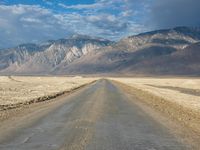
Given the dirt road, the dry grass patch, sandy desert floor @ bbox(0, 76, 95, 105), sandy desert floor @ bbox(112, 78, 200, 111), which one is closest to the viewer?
the dirt road

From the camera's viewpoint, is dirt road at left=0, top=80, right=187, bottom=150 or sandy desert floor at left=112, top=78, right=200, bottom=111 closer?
dirt road at left=0, top=80, right=187, bottom=150

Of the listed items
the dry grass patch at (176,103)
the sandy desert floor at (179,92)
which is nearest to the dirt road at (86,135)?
the dry grass patch at (176,103)

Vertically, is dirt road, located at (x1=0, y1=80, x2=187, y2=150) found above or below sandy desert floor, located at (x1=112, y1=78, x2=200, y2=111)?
above

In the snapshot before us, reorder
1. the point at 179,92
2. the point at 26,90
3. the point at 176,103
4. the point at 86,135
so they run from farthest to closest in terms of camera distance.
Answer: the point at 179,92 < the point at 26,90 < the point at 176,103 < the point at 86,135

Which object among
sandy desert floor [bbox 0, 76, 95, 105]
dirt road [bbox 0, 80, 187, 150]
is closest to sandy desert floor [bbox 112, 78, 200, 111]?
dirt road [bbox 0, 80, 187, 150]

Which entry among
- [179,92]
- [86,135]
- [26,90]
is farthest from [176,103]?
[26,90]

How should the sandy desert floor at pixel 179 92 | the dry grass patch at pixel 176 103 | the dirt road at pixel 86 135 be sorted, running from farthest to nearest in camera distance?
the sandy desert floor at pixel 179 92 → the dry grass patch at pixel 176 103 → the dirt road at pixel 86 135

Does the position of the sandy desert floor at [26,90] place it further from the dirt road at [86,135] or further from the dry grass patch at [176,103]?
the dirt road at [86,135]

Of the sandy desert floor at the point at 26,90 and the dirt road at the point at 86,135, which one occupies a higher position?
the dirt road at the point at 86,135

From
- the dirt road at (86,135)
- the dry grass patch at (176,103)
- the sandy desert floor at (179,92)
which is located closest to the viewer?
the dirt road at (86,135)

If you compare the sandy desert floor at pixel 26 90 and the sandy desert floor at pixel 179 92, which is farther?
the sandy desert floor at pixel 26 90

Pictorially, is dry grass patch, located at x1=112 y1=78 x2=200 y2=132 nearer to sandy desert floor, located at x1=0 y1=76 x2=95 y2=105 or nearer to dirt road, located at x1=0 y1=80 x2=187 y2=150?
dirt road, located at x1=0 y1=80 x2=187 y2=150

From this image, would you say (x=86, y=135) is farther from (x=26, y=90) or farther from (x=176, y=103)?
(x=26, y=90)

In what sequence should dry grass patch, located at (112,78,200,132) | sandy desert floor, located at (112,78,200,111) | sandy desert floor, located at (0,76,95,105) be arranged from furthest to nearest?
sandy desert floor, located at (0,76,95,105)
sandy desert floor, located at (112,78,200,111)
dry grass patch, located at (112,78,200,132)
